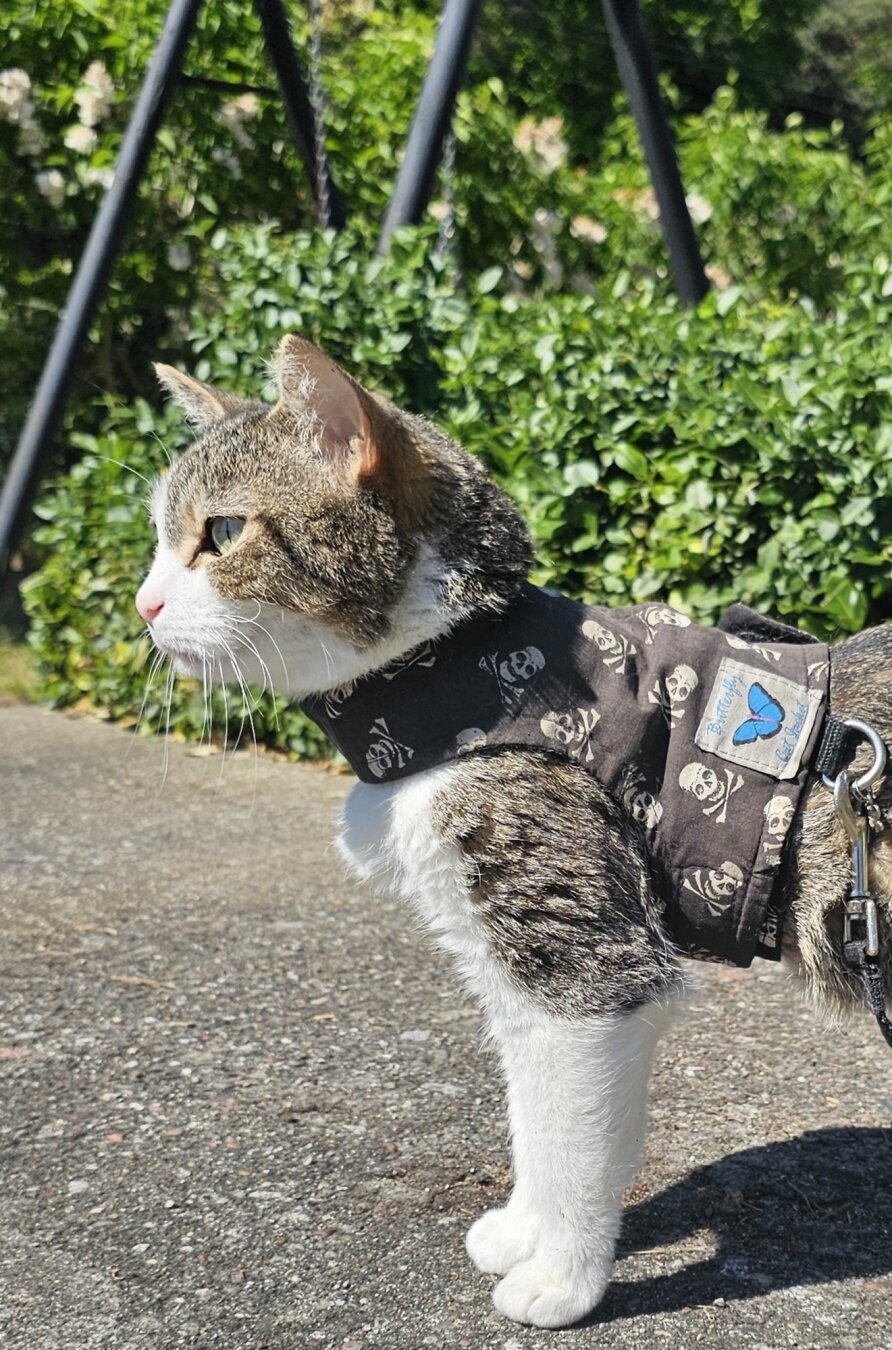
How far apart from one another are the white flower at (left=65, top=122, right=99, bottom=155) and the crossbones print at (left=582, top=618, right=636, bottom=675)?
16.7ft

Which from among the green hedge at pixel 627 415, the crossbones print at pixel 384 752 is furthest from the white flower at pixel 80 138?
the crossbones print at pixel 384 752

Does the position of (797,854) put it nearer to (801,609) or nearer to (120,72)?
(801,609)

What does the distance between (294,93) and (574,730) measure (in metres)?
4.22

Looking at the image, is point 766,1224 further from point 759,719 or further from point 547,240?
point 547,240

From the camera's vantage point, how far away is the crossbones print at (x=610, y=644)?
215 centimetres

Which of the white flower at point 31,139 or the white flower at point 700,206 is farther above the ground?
the white flower at point 700,206

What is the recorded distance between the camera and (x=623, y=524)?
4281 mm

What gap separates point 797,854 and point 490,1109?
105cm

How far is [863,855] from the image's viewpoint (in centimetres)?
202

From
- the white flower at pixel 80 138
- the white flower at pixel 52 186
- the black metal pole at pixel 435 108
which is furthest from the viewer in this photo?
the white flower at pixel 52 186

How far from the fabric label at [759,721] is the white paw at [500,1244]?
0.91 m

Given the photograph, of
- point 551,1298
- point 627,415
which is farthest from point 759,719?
point 627,415

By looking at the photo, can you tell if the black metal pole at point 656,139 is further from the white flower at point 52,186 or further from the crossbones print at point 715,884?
the crossbones print at point 715,884

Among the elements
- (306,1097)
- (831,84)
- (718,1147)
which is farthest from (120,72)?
(831,84)
